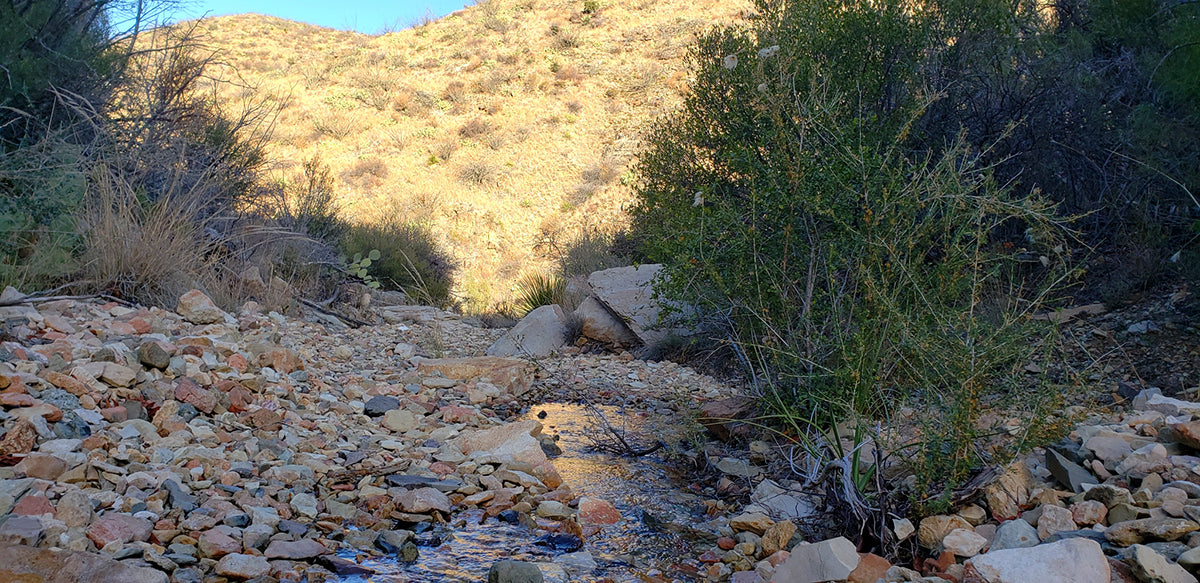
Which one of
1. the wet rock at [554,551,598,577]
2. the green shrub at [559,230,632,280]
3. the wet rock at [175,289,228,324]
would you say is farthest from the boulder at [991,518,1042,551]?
the green shrub at [559,230,632,280]

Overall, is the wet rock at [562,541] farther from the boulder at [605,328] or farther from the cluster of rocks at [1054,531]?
the boulder at [605,328]

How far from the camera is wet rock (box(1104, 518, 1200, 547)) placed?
2.96 metres

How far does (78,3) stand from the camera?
320 inches

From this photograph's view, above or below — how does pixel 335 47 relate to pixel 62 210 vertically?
above

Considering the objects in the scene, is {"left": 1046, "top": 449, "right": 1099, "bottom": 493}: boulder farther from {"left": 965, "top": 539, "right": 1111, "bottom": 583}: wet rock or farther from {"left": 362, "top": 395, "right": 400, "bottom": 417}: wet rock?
{"left": 362, "top": 395, "right": 400, "bottom": 417}: wet rock

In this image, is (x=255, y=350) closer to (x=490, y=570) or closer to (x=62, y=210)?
(x=62, y=210)

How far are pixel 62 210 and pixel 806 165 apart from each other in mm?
5744

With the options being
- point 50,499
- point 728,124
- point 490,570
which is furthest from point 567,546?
point 728,124

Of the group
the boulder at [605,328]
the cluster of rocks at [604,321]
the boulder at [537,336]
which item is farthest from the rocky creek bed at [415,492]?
the boulder at [605,328]

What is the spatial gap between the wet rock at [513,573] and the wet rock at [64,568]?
44.4 inches

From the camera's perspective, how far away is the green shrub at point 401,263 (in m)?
A: 12.2

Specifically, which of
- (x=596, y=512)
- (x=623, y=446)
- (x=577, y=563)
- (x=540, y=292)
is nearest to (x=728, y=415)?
(x=623, y=446)

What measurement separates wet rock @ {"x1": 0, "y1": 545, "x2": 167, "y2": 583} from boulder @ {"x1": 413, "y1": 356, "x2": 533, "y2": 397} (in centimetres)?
380

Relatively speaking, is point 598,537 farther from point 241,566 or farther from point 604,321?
point 604,321
